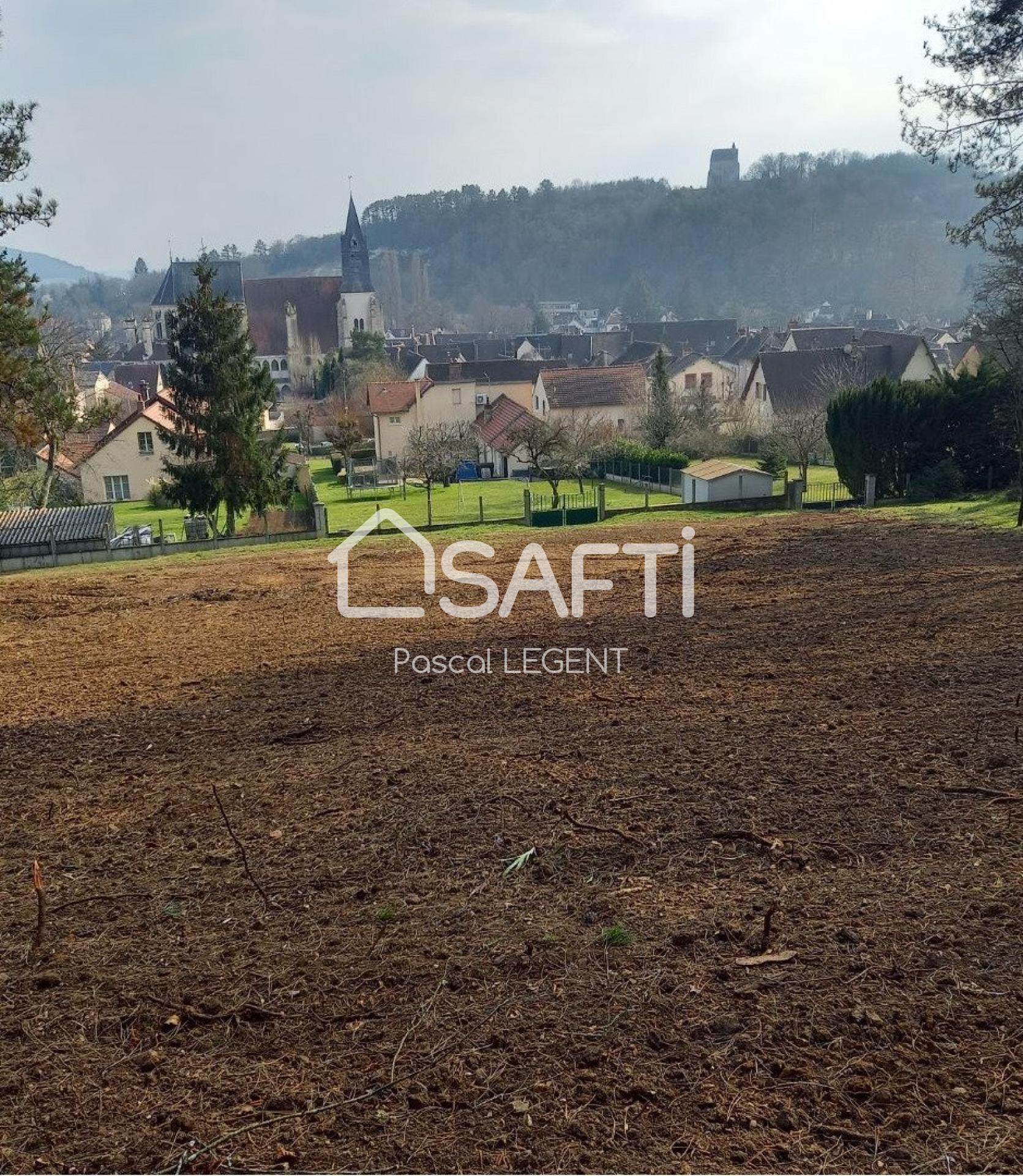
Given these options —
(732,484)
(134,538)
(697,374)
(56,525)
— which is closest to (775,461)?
(732,484)

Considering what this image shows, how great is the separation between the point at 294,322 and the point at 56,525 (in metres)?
90.2

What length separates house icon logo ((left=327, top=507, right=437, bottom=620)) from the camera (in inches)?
535

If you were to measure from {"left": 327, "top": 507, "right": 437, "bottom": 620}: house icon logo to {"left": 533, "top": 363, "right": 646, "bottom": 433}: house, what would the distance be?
2905cm

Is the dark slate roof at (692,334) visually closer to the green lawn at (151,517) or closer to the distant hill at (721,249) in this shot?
the distant hill at (721,249)

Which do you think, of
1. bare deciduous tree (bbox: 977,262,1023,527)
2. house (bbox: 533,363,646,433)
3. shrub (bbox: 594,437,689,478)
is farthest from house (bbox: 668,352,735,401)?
bare deciduous tree (bbox: 977,262,1023,527)

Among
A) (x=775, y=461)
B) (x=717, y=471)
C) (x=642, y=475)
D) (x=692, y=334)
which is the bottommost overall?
(x=717, y=471)

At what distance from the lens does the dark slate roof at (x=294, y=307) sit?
111 metres

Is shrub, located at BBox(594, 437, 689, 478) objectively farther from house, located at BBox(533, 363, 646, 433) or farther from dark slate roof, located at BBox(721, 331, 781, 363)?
dark slate roof, located at BBox(721, 331, 781, 363)

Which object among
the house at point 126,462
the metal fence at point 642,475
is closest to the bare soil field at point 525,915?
the metal fence at point 642,475

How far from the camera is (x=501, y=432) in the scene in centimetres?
5097

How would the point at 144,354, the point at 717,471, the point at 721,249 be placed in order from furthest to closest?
the point at 721,249 → the point at 144,354 → the point at 717,471

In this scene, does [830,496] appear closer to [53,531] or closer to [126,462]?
[53,531]

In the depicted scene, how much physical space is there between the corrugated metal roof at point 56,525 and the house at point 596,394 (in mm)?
30707

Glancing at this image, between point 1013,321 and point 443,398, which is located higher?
point 443,398
